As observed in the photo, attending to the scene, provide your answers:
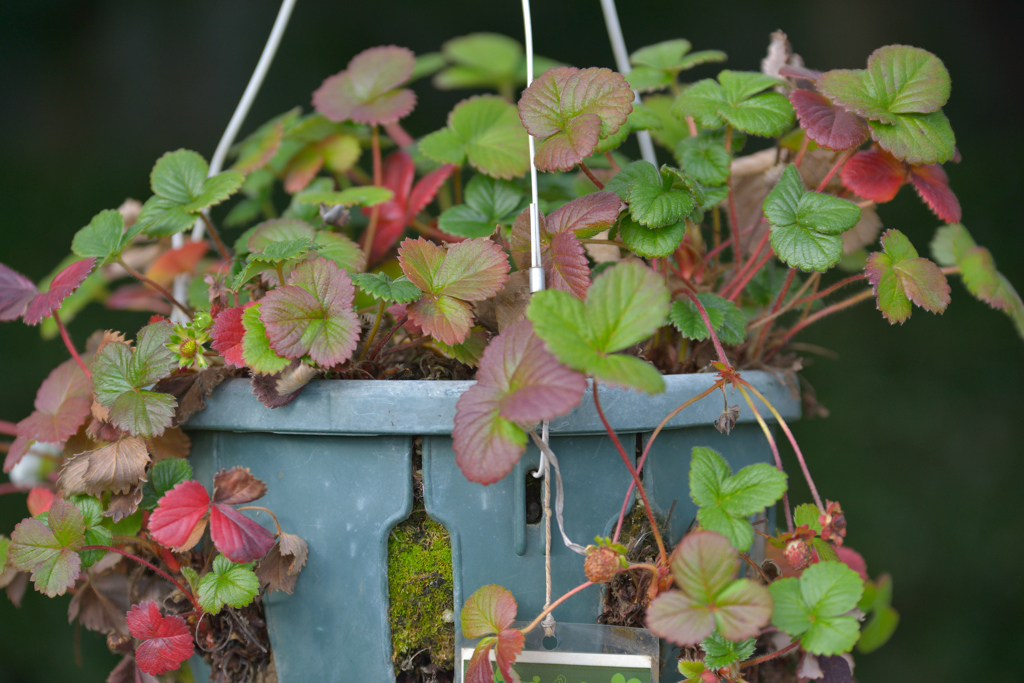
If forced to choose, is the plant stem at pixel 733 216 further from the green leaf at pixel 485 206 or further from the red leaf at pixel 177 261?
the red leaf at pixel 177 261

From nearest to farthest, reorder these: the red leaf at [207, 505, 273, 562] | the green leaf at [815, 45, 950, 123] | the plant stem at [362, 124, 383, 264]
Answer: the red leaf at [207, 505, 273, 562] → the green leaf at [815, 45, 950, 123] → the plant stem at [362, 124, 383, 264]

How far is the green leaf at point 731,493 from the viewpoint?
52 centimetres

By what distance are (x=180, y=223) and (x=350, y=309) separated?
27 cm

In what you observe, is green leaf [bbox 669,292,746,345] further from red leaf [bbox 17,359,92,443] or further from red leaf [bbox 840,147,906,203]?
red leaf [bbox 17,359,92,443]

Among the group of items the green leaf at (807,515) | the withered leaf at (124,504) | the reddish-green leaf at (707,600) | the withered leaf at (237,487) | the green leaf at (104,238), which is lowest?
the reddish-green leaf at (707,600)

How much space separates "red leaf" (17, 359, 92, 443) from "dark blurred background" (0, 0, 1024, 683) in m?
1.25

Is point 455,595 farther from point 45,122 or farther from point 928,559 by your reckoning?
point 45,122

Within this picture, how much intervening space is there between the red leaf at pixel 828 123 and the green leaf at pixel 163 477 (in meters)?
0.65

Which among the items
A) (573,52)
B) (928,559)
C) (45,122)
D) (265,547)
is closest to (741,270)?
(265,547)

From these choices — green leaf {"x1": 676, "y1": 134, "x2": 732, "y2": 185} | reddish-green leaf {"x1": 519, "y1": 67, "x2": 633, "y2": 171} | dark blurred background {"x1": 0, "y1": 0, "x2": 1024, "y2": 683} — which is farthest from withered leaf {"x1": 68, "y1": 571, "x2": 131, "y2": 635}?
dark blurred background {"x1": 0, "y1": 0, "x2": 1024, "y2": 683}

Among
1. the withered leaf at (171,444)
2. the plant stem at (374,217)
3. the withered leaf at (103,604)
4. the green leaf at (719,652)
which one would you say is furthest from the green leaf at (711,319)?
the withered leaf at (103,604)

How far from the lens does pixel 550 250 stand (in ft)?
2.04

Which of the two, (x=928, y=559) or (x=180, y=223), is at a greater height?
(x=180, y=223)

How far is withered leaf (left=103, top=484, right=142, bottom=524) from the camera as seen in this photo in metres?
0.64
